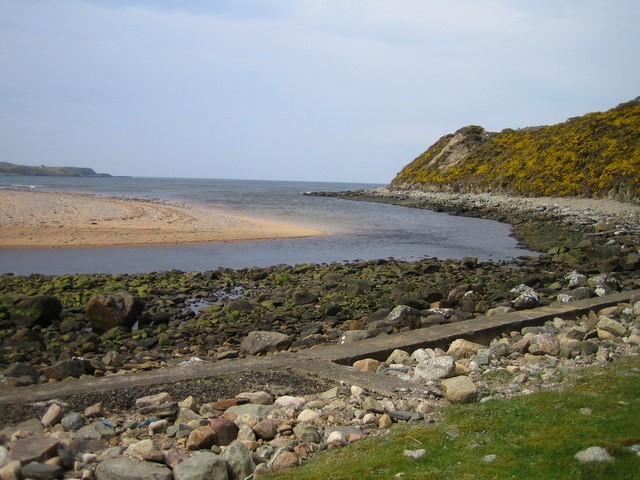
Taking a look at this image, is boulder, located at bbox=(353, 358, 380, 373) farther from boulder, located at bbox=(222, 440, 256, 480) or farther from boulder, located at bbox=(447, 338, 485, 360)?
boulder, located at bbox=(222, 440, 256, 480)

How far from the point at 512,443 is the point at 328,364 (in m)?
2.78

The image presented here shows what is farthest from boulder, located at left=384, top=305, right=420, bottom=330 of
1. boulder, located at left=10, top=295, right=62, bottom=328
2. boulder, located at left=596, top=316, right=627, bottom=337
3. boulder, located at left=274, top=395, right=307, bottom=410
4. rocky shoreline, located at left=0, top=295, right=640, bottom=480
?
boulder, located at left=10, top=295, right=62, bottom=328

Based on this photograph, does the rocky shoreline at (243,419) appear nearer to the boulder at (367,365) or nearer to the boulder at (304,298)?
the boulder at (367,365)

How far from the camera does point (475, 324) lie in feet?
29.1

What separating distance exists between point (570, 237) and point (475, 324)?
18894 mm

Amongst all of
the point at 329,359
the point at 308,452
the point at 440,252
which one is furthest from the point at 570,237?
the point at 308,452

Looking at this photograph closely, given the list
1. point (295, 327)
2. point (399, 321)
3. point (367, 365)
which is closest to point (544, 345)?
point (367, 365)

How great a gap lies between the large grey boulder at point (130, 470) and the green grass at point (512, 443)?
0.80 m

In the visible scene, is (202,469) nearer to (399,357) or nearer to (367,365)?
(367,365)

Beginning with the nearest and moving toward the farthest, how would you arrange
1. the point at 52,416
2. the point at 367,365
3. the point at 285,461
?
the point at 285,461
the point at 52,416
the point at 367,365

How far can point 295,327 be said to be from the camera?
432 inches

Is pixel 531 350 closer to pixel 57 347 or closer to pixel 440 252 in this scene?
pixel 57 347

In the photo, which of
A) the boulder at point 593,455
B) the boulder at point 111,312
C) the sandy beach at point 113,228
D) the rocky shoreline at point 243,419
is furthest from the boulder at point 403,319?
the sandy beach at point 113,228

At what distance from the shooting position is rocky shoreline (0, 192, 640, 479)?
5.27m
